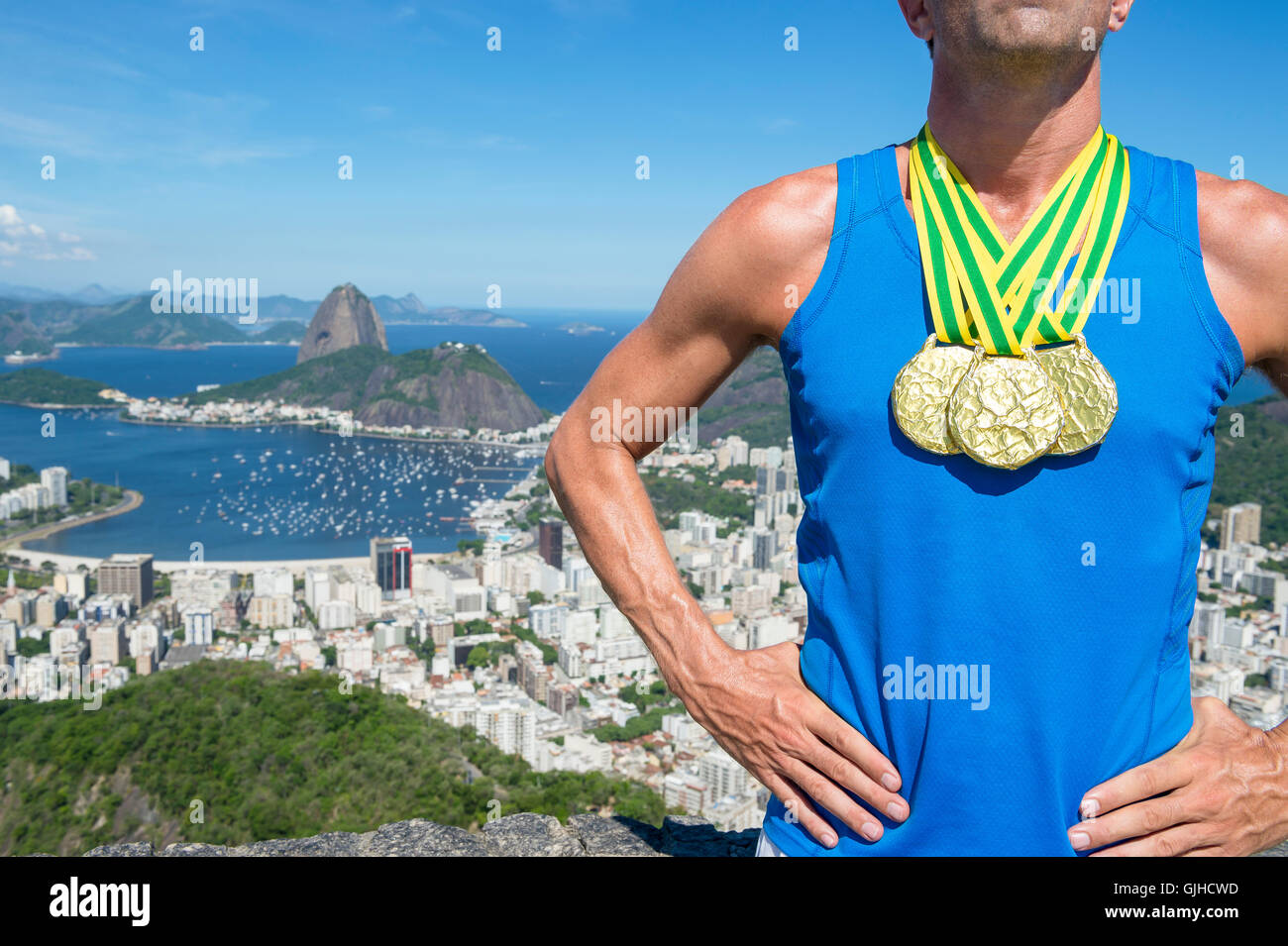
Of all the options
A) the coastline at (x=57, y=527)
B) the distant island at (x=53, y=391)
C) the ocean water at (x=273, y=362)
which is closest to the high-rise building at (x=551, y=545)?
the coastline at (x=57, y=527)

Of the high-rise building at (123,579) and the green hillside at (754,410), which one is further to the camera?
the green hillside at (754,410)

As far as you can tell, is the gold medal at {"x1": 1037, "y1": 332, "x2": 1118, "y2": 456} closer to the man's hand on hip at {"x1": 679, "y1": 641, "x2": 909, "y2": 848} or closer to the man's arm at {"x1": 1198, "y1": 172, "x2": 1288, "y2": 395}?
the man's arm at {"x1": 1198, "y1": 172, "x2": 1288, "y2": 395}

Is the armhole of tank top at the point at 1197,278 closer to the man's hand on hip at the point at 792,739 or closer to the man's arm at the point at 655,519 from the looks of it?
the man's arm at the point at 655,519

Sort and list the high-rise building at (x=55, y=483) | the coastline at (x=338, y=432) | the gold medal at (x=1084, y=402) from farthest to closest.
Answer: the coastline at (x=338, y=432), the high-rise building at (x=55, y=483), the gold medal at (x=1084, y=402)

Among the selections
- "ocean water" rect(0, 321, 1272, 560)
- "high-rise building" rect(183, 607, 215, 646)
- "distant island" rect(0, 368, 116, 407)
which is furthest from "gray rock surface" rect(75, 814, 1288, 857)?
"distant island" rect(0, 368, 116, 407)

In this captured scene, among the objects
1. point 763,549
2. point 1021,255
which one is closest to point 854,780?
point 1021,255
